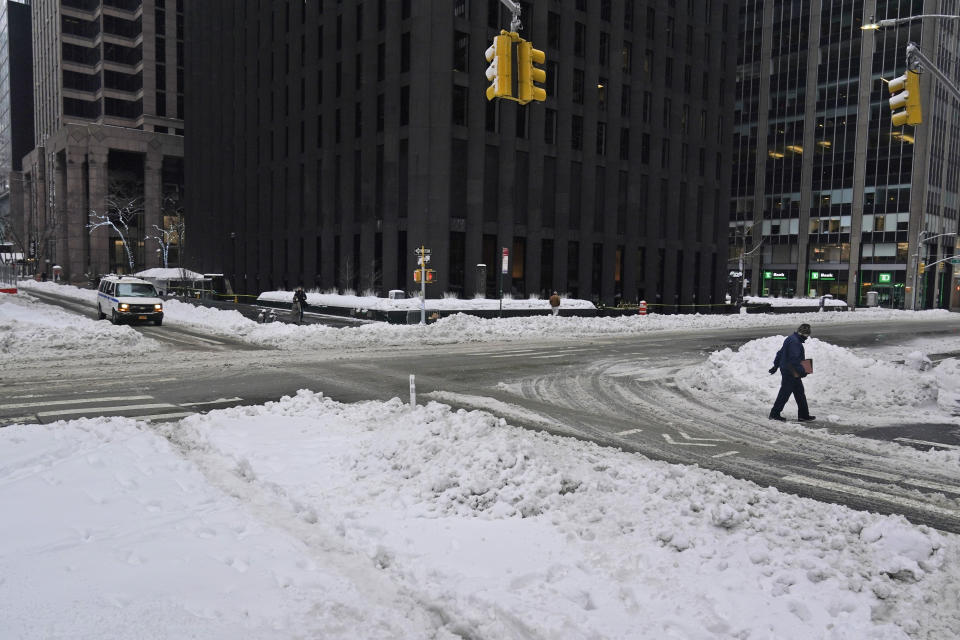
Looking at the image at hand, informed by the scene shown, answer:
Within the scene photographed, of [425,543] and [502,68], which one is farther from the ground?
[502,68]

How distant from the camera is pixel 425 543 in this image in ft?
18.6

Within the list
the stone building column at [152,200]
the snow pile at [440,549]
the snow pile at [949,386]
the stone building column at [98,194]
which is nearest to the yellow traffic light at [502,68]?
the snow pile at [440,549]

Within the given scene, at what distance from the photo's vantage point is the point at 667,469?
700 centimetres

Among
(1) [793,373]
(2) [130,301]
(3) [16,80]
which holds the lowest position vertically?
(1) [793,373]

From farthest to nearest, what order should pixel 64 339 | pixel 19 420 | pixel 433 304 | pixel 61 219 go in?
pixel 61 219 → pixel 433 304 → pixel 64 339 → pixel 19 420

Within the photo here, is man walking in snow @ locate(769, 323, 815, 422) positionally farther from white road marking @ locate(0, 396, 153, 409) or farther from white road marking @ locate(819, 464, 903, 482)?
white road marking @ locate(0, 396, 153, 409)

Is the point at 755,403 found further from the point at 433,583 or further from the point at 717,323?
the point at 717,323

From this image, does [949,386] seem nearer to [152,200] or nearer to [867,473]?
[867,473]

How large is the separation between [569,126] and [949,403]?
3667cm

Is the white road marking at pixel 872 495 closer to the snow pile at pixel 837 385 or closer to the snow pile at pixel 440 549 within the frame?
the snow pile at pixel 440 549

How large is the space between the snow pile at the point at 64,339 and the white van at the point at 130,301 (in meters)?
4.13

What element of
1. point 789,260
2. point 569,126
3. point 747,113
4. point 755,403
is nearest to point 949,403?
point 755,403

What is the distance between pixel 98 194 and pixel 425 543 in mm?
101207

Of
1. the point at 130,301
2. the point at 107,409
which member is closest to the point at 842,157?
the point at 130,301
